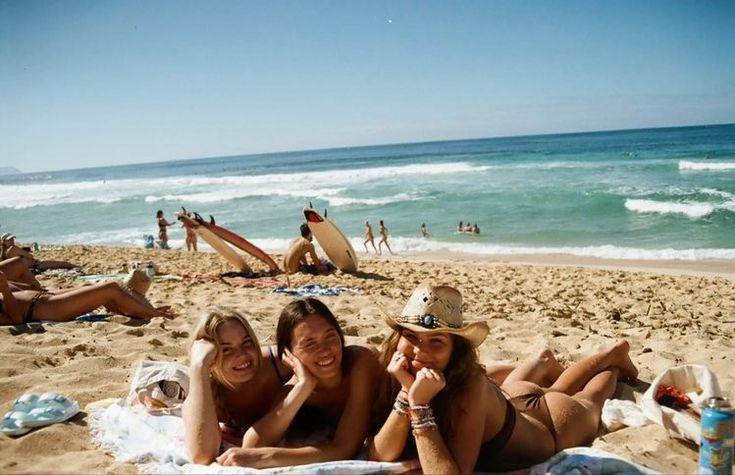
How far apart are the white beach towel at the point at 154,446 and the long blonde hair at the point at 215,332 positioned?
1.23 feet

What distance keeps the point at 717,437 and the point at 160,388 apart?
3.02 meters

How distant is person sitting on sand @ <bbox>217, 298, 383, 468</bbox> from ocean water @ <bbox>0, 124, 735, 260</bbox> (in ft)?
37.1

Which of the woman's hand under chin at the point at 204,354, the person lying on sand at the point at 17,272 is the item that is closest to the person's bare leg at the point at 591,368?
the woman's hand under chin at the point at 204,354

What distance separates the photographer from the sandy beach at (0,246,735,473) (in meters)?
2.99

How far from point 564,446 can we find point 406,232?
52.9 feet

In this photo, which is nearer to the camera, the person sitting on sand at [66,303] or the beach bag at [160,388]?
the beach bag at [160,388]

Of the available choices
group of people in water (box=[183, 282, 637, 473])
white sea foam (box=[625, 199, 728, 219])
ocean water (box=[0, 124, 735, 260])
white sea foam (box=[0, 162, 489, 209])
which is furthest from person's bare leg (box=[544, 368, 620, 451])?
white sea foam (box=[0, 162, 489, 209])

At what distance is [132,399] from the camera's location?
11.4 ft

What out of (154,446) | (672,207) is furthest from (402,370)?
(672,207)

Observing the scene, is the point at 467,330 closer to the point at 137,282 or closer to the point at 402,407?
the point at 402,407

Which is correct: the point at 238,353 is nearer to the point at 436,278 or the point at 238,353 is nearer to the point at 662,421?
the point at 662,421

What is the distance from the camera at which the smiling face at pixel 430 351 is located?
250cm

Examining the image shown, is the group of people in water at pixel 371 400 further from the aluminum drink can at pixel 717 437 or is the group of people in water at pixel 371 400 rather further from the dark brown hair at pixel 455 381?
the aluminum drink can at pixel 717 437

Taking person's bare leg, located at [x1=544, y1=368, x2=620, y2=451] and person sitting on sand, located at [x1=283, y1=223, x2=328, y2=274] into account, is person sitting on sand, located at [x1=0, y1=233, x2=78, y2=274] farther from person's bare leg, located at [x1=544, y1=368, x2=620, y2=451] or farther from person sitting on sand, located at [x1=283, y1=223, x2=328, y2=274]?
person's bare leg, located at [x1=544, y1=368, x2=620, y2=451]
